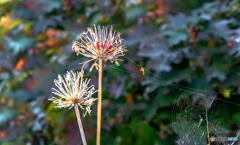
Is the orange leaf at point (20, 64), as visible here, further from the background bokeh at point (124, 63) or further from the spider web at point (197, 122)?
the spider web at point (197, 122)

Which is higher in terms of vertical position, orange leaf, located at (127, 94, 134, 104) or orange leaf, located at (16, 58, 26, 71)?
orange leaf, located at (16, 58, 26, 71)

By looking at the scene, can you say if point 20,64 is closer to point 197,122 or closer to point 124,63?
point 124,63

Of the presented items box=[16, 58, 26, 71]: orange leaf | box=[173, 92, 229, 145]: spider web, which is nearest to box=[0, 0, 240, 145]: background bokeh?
box=[16, 58, 26, 71]: orange leaf

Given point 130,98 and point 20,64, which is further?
point 20,64

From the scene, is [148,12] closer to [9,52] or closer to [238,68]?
[238,68]

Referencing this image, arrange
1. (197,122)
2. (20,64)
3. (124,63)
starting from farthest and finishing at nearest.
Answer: (20,64)
(124,63)
(197,122)

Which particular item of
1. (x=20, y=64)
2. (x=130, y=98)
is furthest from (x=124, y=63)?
(x=20, y=64)

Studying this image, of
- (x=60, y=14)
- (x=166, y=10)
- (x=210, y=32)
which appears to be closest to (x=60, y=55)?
(x=60, y=14)

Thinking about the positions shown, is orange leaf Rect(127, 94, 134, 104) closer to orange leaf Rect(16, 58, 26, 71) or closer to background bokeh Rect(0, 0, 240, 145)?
background bokeh Rect(0, 0, 240, 145)
